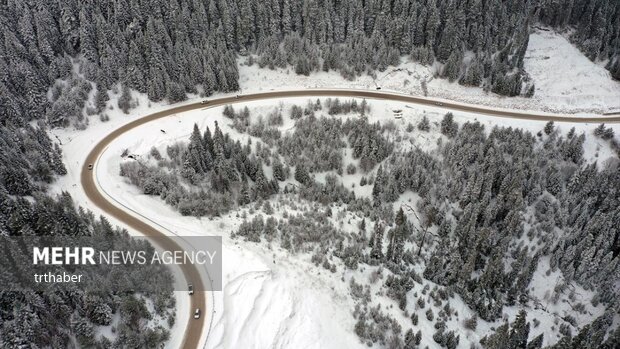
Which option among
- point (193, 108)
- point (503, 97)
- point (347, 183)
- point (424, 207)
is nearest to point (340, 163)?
point (347, 183)

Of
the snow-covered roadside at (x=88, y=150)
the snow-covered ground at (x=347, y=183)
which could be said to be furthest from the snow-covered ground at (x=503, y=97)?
the snow-covered roadside at (x=88, y=150)

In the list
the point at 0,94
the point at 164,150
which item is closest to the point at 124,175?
the point at 164,150

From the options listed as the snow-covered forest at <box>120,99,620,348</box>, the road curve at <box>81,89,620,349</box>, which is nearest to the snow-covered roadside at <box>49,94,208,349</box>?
the road curve at <box>81,89,620,349</box>

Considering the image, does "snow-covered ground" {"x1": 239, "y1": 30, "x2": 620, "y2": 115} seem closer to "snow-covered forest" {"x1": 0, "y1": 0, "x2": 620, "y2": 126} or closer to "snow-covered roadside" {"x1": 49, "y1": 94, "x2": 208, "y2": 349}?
"snow-covered forest" {"x1": 0, "y1": 0, "x2": 620, "y2": 126}

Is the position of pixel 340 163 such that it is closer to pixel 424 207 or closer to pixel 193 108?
pixel 424 207

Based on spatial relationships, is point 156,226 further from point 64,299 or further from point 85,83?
point 85,83

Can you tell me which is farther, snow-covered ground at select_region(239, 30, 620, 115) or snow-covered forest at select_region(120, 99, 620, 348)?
snow-covered ground at select_region(239, 30, 620, 115)
